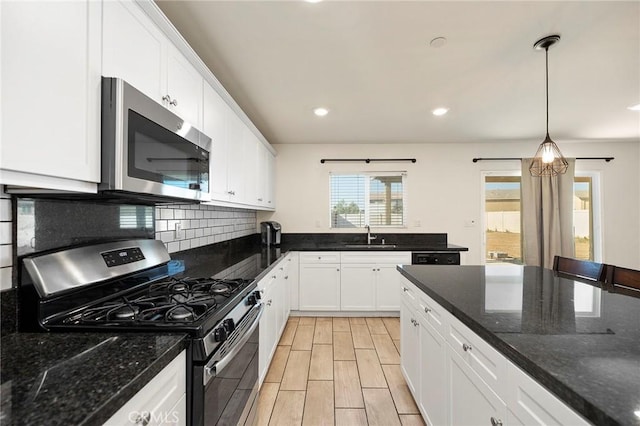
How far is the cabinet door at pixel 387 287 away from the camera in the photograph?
11.9 ft

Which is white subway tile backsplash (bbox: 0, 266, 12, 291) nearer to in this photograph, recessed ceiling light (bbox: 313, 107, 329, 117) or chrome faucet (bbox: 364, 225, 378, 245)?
recessed ceiling light (bbox: 313, 107, 329, 117)

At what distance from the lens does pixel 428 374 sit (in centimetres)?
160

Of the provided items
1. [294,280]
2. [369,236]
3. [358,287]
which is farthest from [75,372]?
[369,236]

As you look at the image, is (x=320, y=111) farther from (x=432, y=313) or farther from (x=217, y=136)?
(x=432, y=313)

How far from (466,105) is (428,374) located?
2477mm

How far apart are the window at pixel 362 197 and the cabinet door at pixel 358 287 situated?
0.83 meters

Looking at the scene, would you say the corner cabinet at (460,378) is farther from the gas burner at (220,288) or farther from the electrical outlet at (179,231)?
the electrical outlet at (179,231)

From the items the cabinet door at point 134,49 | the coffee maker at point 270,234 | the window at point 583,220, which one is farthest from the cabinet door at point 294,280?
the window at point 583,220

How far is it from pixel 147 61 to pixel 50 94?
54 centimetres

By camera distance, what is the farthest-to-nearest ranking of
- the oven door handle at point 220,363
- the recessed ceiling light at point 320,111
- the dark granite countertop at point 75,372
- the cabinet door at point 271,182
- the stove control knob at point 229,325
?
the cabinet door at point 271,182
the recessed ceiling light at point 320,111
the stove control knob at point 229,325
the oven door handle at point 220,363
the dark granite countertop at point 75,372

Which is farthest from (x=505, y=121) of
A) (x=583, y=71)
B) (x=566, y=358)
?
(x=566, y=358)

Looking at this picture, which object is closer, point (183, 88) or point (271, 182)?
point (183, 88)

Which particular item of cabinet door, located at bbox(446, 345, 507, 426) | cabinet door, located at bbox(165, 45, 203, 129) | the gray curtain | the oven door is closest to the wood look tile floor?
the oven door

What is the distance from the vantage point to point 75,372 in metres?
0.70
